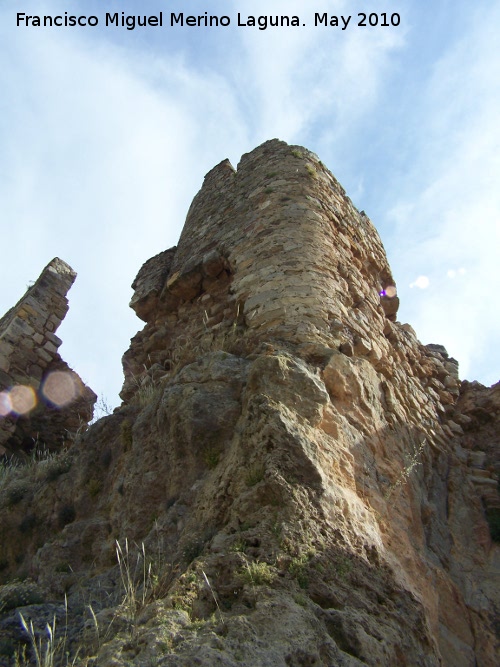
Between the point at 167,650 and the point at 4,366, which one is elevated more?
the point at 4,366

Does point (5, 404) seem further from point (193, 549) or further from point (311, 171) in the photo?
point (193, 549)

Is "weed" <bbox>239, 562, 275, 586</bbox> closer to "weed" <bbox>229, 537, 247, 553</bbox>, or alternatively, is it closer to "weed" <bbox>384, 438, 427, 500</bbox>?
"weed" <bbox>229, 537, 247, 553</bbox>

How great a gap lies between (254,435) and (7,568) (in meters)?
2.14

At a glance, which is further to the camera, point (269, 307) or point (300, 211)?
point (300, 211)

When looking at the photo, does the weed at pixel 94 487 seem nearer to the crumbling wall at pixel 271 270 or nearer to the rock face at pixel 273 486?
the rock face at pixel 273 486

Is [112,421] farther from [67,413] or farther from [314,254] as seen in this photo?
[67,413]

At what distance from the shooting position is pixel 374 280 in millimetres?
6445

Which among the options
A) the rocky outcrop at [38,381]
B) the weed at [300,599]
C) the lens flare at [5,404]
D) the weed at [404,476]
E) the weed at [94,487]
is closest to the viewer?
the weed at [300,599]

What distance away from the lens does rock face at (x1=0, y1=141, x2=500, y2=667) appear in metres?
2.38

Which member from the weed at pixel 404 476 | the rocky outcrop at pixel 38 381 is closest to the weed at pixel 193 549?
the weed at pixel 404 476

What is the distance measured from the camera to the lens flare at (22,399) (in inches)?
302

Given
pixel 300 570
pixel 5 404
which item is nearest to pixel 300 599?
pixel 300 570

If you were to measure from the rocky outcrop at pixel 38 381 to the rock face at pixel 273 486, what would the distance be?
6.77 feet

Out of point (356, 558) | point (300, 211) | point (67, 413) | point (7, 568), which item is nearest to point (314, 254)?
point (300, 211)
